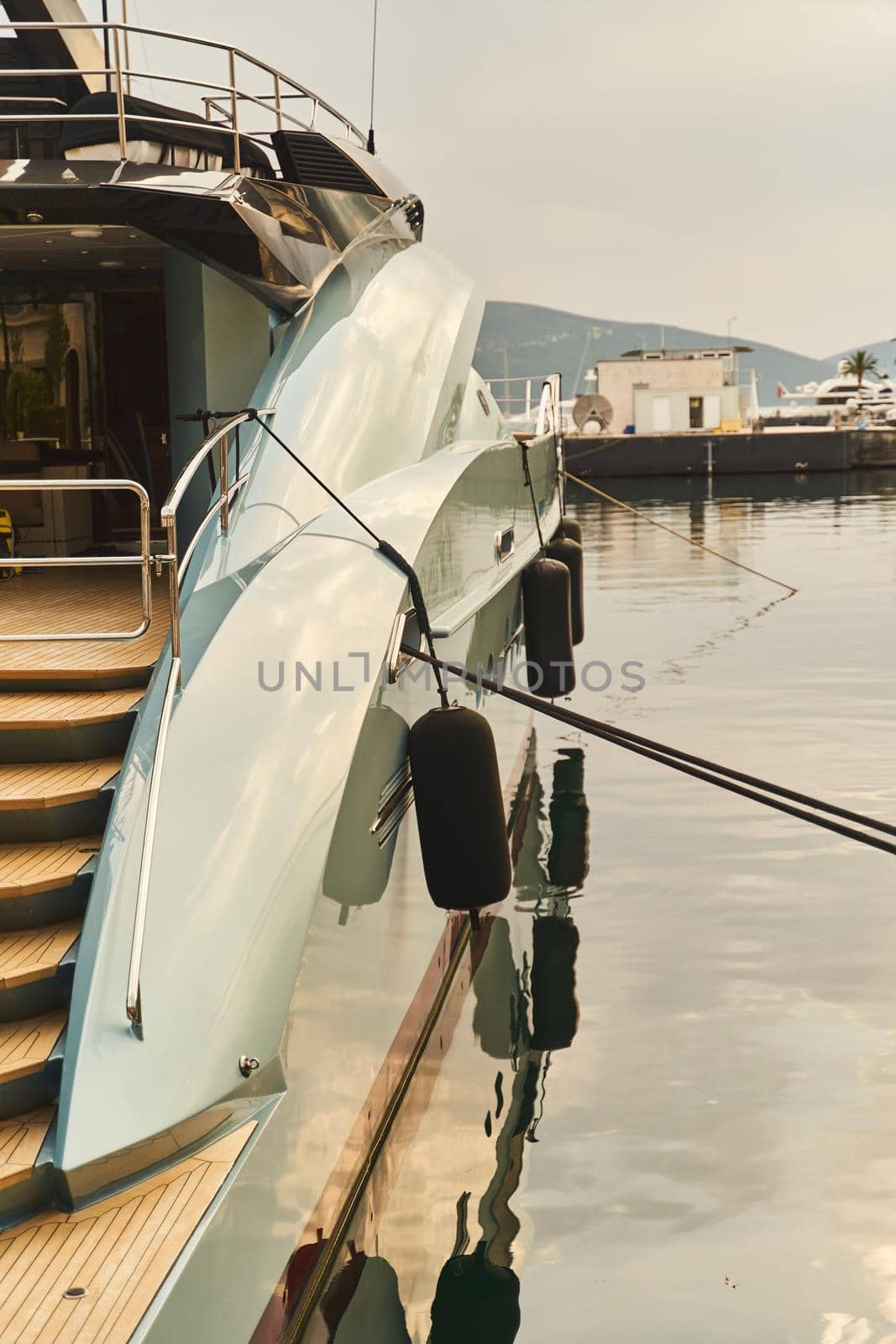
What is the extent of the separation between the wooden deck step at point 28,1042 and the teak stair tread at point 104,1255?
0.33 meters

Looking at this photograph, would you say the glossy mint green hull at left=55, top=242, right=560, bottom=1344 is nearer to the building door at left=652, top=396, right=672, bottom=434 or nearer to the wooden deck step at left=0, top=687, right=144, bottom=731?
the wooden deck step at left=0, top=687, right=144, bottom=731

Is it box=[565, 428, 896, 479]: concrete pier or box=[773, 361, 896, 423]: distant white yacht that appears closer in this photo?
box=[565, 428, 896, 479]: concrete pier

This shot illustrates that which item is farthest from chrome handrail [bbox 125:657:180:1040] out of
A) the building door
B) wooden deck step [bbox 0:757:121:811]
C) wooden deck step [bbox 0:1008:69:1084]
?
the building door

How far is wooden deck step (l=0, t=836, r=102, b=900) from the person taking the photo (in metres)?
3.68

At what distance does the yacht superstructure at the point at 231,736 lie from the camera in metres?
3.11

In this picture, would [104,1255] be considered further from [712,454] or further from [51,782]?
[712,454]

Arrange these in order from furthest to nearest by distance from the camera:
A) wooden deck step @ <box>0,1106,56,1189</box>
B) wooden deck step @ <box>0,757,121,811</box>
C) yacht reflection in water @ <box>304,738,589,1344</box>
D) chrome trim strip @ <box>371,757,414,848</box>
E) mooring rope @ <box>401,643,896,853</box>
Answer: mooring rope @ <box>401,643,896,853</box>, chrome trim strip @ <box>371,757,414,848</box>, yacht reflection in water @ <box>304,738,589,1344</box>, wooden deck step @ <box>0,757,121,811</box>, wooden deck step @ <box>0,1106,56,1189</box>

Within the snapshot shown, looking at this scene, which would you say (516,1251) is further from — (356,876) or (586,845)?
(586,845)

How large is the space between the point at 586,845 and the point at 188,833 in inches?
203

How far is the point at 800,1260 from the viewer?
436 centimetres

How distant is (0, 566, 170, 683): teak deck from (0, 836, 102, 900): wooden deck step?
2.74 ft

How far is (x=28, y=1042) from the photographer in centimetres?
337

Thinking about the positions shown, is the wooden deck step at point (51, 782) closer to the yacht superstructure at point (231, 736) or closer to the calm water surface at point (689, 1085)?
the yacht superstructure at point (231, 736)

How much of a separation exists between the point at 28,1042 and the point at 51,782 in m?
0.98
